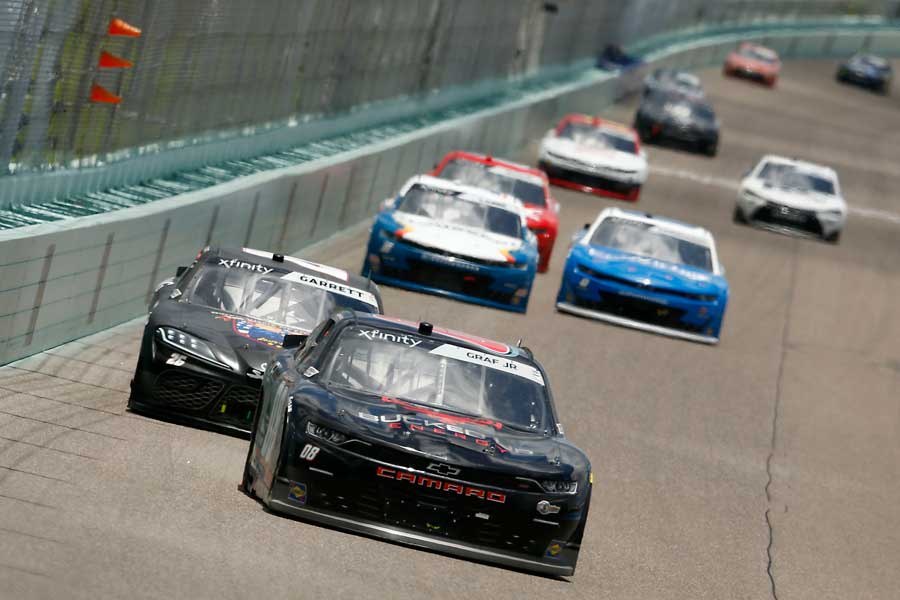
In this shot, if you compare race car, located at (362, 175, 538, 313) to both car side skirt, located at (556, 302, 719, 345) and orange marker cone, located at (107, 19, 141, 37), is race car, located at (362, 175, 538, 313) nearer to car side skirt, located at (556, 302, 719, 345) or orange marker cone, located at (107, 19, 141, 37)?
Answer: car side skirt, located at (556, 302, 719, 345)

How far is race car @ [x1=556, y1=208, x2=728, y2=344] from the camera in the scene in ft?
65.5

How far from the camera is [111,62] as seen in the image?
16703 millimetres

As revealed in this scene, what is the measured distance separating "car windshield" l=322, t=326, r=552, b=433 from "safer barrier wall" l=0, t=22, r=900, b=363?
3380 mm

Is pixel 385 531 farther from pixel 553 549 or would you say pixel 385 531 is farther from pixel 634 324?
pixel 634 324

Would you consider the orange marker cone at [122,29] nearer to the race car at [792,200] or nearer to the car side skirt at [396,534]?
the car side skirt at [396,534]

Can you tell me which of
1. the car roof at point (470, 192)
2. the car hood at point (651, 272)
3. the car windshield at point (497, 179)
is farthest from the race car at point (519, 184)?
the car hood at point (651, 272)

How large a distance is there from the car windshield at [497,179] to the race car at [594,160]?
6941mm

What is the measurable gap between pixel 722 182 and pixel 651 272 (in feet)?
62.1

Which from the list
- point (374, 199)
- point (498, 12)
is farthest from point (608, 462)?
point (498, 12)

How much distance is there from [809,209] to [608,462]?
18.7 metres

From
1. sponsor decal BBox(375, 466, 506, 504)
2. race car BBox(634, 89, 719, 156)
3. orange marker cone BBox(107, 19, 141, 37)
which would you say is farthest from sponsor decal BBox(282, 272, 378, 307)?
race car BBox(634, 89, 719, 156)

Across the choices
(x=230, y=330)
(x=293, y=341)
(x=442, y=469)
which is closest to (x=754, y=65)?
(x=230, y=330)

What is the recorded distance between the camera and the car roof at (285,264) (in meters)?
13.1

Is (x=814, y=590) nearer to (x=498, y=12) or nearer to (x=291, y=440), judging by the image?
(x=291, y=440)
